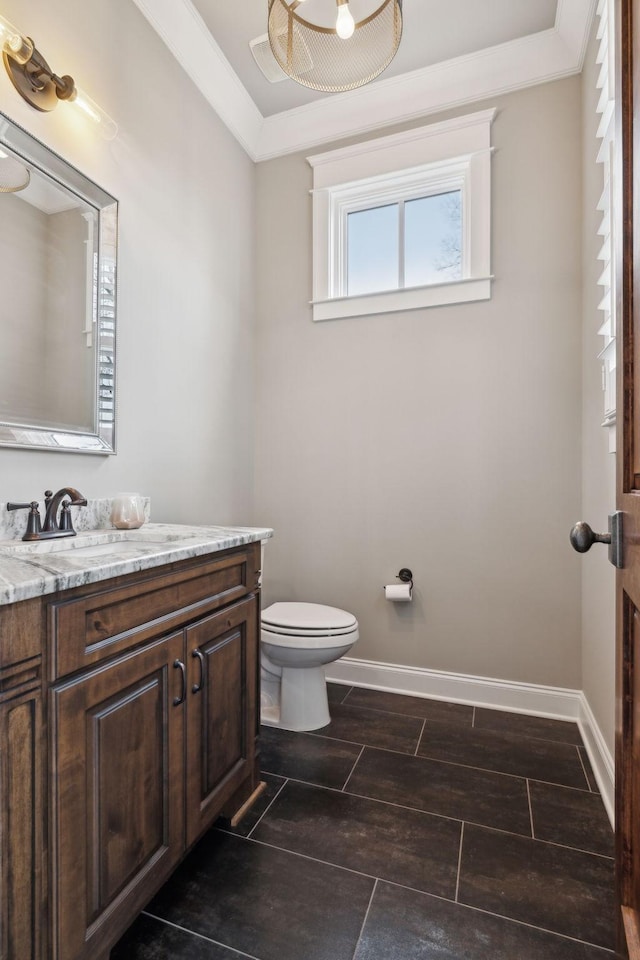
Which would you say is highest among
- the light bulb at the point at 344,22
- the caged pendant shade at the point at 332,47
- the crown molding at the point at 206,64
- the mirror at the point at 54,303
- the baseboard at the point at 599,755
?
the crown molding at the point at 206,64

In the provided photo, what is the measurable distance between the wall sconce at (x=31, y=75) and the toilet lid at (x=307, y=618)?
1.92m

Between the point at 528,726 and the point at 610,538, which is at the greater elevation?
the point at 610,538

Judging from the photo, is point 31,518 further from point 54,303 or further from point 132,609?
point 54,303

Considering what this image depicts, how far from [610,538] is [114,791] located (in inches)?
42.0

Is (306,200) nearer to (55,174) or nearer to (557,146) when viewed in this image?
(557,146)

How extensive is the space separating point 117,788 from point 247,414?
1.98 meters

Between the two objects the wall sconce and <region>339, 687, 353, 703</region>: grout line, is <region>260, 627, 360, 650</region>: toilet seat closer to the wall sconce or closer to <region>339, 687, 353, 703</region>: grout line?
<region>339, 687, 353, 703</region>: grout line

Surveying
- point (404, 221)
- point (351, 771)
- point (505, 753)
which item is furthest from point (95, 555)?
point (404, 221)

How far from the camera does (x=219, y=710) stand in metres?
1.38

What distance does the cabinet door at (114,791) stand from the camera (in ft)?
2.86

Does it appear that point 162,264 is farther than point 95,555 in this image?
Yes

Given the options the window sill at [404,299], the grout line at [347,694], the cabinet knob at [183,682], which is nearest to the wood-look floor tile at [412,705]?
the grout line at [347,694]

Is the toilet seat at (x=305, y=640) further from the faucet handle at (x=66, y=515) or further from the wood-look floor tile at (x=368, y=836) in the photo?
the faucet handle at (x=66, y=515)

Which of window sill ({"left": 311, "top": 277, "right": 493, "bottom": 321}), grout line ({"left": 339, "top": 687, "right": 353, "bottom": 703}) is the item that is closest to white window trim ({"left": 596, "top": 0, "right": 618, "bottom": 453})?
window sill ({"left": 311, "top": 277, "right": 493, "bottom": 321})
